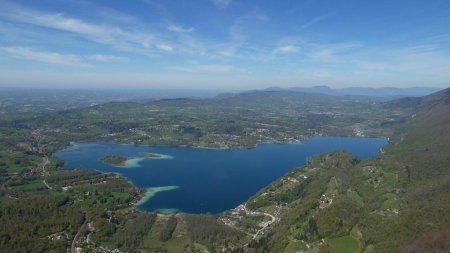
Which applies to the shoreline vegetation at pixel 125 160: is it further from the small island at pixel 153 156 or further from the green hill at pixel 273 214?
the green hill at pixel 273 214

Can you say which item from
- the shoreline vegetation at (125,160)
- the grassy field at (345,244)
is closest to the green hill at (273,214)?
the grassy field at (345,244)

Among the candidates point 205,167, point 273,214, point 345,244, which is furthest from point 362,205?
point 205,167

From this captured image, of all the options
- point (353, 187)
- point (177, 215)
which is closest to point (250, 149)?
point (353, 187)

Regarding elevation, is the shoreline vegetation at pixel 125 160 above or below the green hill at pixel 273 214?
below

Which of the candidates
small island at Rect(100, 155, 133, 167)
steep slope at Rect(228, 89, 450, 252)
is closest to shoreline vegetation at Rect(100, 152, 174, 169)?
small island at Rect(100, 155, 133, 167)

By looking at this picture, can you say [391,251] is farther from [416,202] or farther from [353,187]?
[353,187]

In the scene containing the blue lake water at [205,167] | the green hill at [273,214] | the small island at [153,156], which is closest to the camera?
the green hill at [273,214]
